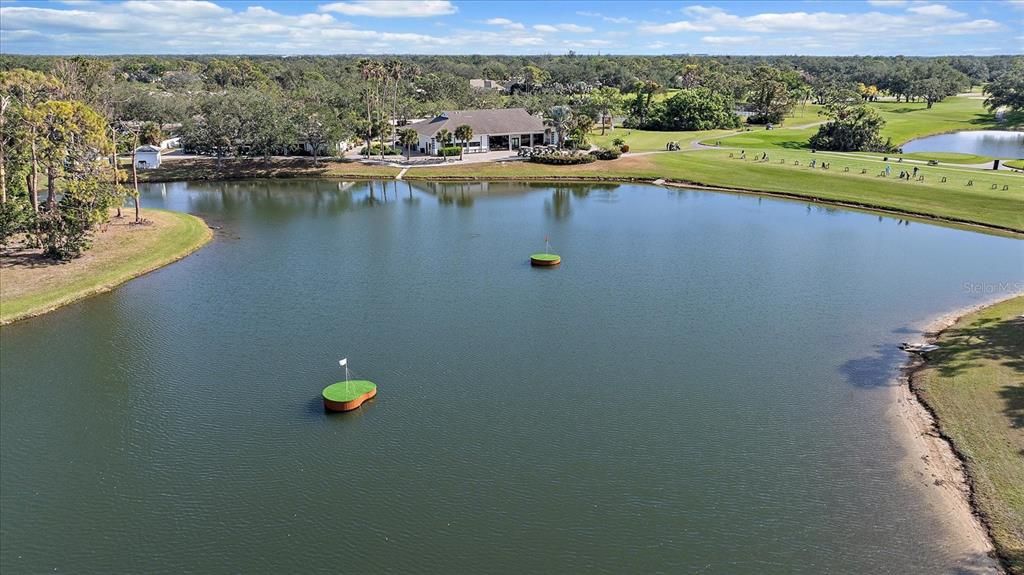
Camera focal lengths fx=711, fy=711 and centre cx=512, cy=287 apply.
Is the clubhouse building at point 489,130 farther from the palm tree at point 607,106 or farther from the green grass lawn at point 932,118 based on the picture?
the green grass lawn at point 932,118

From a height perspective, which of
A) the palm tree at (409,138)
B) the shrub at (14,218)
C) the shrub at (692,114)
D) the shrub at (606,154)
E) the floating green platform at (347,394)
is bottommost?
the floating green platform at (347,394)

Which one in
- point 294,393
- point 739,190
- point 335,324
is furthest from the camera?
point 739,190

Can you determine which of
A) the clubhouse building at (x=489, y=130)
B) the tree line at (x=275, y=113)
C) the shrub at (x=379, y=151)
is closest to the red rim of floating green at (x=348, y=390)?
the tree line at (x=275, y=113)

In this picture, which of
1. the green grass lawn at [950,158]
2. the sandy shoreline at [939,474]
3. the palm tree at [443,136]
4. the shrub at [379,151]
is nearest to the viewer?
the sandy shoreline at [939,474]

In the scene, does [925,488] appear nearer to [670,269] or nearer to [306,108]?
[670,269]

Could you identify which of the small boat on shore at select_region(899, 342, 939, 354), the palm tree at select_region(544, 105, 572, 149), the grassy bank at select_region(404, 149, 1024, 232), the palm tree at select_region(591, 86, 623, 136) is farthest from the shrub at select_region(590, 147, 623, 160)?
the small boat on shore at select_region(899, 342, 939, 354)

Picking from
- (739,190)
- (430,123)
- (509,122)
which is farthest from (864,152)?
(430,123)

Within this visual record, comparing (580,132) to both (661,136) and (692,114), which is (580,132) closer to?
(661,136)
